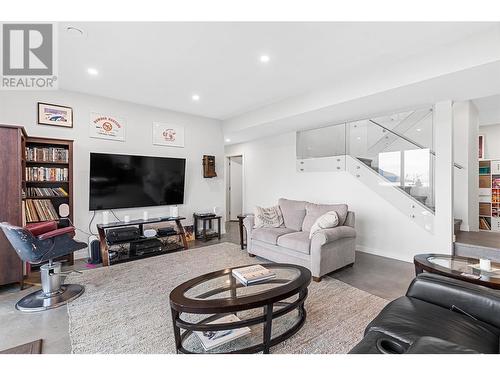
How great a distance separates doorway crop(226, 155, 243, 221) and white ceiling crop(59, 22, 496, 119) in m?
3.85

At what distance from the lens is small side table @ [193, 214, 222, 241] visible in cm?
511

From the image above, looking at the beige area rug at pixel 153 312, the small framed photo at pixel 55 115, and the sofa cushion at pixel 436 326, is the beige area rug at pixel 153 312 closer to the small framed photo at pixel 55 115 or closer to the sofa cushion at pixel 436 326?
the sofa cushion at pixel 436 326

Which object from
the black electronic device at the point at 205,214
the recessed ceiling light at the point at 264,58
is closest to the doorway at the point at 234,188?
the black electronic device at the point at 205,214

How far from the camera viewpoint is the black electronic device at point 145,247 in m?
4.00

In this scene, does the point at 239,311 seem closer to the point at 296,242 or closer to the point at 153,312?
the point at 153,312

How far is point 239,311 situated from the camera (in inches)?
62.7

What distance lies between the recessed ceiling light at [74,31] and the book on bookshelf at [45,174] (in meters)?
2.07

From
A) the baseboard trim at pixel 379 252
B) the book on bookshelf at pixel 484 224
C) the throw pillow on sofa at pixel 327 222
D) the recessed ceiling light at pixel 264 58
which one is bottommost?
the baseboard trim at pixel 379 252

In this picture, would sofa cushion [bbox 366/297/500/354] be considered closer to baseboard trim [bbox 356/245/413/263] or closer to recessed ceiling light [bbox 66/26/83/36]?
baseboard trim [bbox 356/245/413/263]

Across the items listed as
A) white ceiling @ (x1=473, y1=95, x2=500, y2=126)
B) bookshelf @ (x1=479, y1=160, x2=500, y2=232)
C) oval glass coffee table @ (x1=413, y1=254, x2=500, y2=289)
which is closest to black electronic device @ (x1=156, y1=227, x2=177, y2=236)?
oval glass coffee table @ (x1=413, y1=254, x2=500, y2=289)

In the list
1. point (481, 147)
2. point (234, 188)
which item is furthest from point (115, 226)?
point (481, 147)

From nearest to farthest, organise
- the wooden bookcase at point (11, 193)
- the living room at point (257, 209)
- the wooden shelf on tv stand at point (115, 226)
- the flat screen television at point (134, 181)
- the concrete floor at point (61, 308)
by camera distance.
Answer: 1. the living room at point (257, 209)
2. the concrete floor at point (61, 308)
3. the wooden bookcase at point (11, 193)
4. the wooden shelf on tv stand at point (115, 226)
5. the flat screen television at point (134, 181)

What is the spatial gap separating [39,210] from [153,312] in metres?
2.38
